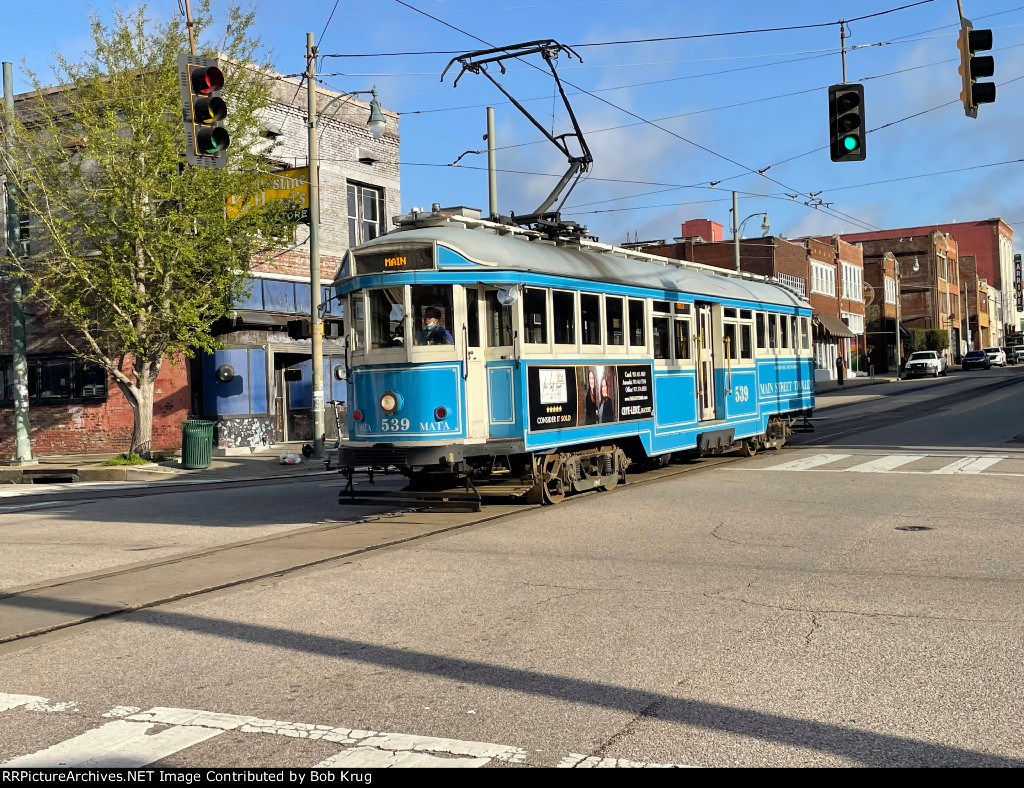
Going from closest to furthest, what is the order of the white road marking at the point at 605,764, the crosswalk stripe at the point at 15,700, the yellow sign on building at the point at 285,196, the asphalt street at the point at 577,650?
the white road marking at the point at 605,764
the asphalt street at the point at 577,650
the crosswalk stripe at the point at 15,700
the yellow sign on building at the point at 285,196

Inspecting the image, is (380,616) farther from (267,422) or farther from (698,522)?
(267,422)

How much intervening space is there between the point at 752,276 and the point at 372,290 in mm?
11340

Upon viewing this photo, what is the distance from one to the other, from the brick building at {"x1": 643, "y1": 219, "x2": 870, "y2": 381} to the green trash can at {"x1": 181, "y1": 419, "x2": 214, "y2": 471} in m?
37.0

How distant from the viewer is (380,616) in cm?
748

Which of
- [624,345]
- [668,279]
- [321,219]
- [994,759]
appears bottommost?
[994,759]

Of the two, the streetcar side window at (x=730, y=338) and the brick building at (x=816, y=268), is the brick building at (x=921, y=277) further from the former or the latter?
the streetcar side window at (x=730, y=338)

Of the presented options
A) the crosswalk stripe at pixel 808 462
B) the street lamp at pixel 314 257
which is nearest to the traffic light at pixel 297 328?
the street lamp at pixel 314 257

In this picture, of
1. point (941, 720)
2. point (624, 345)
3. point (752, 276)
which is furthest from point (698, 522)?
point (752, 276)

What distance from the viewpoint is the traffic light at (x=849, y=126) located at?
52.9 feet

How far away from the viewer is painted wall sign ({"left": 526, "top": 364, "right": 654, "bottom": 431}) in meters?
12.5

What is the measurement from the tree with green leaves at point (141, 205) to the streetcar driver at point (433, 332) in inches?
468

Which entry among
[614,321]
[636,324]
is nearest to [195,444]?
[636,324]

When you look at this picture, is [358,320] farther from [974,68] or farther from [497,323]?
[974,68]

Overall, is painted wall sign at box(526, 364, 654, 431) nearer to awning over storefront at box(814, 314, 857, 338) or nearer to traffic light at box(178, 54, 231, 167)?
traffic light at box(178, 54, 231, 167)
